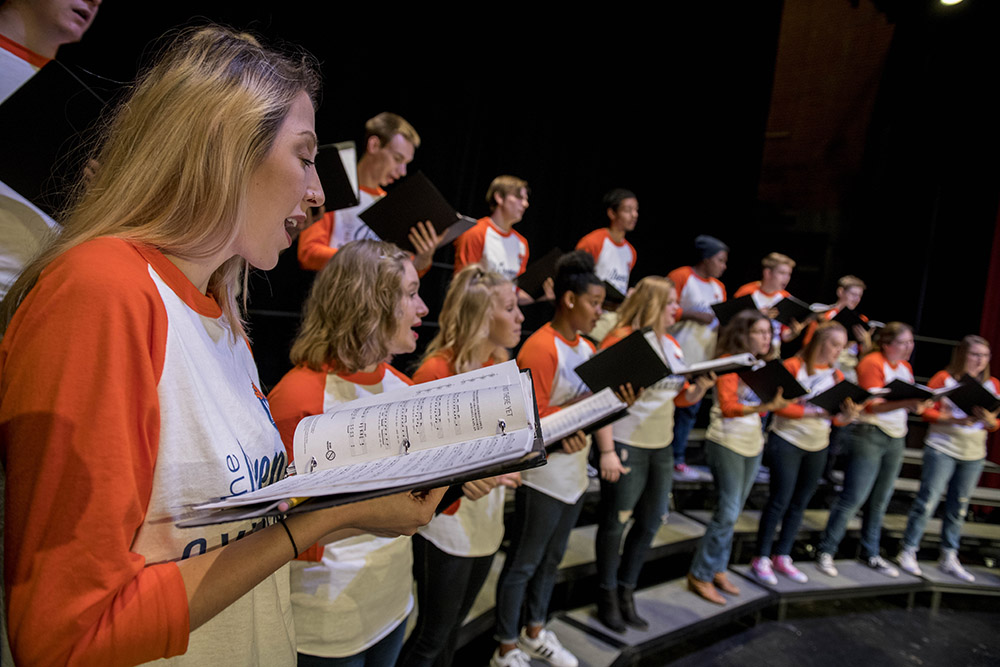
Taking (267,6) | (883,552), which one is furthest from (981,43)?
(267,6)

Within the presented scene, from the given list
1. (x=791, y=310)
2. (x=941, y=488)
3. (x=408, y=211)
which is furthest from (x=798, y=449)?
(x=408, y=211)

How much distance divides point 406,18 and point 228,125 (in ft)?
12.1

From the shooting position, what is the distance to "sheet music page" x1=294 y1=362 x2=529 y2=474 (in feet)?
2.45

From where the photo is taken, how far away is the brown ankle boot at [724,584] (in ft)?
11.8

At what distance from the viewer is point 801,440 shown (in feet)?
12.4

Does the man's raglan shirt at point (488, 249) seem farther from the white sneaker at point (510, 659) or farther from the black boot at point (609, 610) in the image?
the white sneaker at point (510, 659)

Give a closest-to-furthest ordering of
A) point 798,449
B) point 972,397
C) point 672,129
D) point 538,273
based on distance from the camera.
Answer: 1. point 538,273
2. point 798,449
3. point 972,397
4. point 672,129

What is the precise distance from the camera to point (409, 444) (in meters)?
0.75

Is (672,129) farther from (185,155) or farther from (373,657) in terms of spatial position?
(185,155)

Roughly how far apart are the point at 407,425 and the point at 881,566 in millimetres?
5080

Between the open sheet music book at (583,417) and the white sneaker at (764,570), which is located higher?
the open sheet music book at (583,417)

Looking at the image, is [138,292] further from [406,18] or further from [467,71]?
[467,71]

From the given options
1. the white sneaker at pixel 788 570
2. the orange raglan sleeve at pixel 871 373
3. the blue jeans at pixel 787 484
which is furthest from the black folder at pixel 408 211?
the orange raglan sleeve at pixel 871 373

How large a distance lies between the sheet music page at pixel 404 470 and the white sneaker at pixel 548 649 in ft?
7.63
